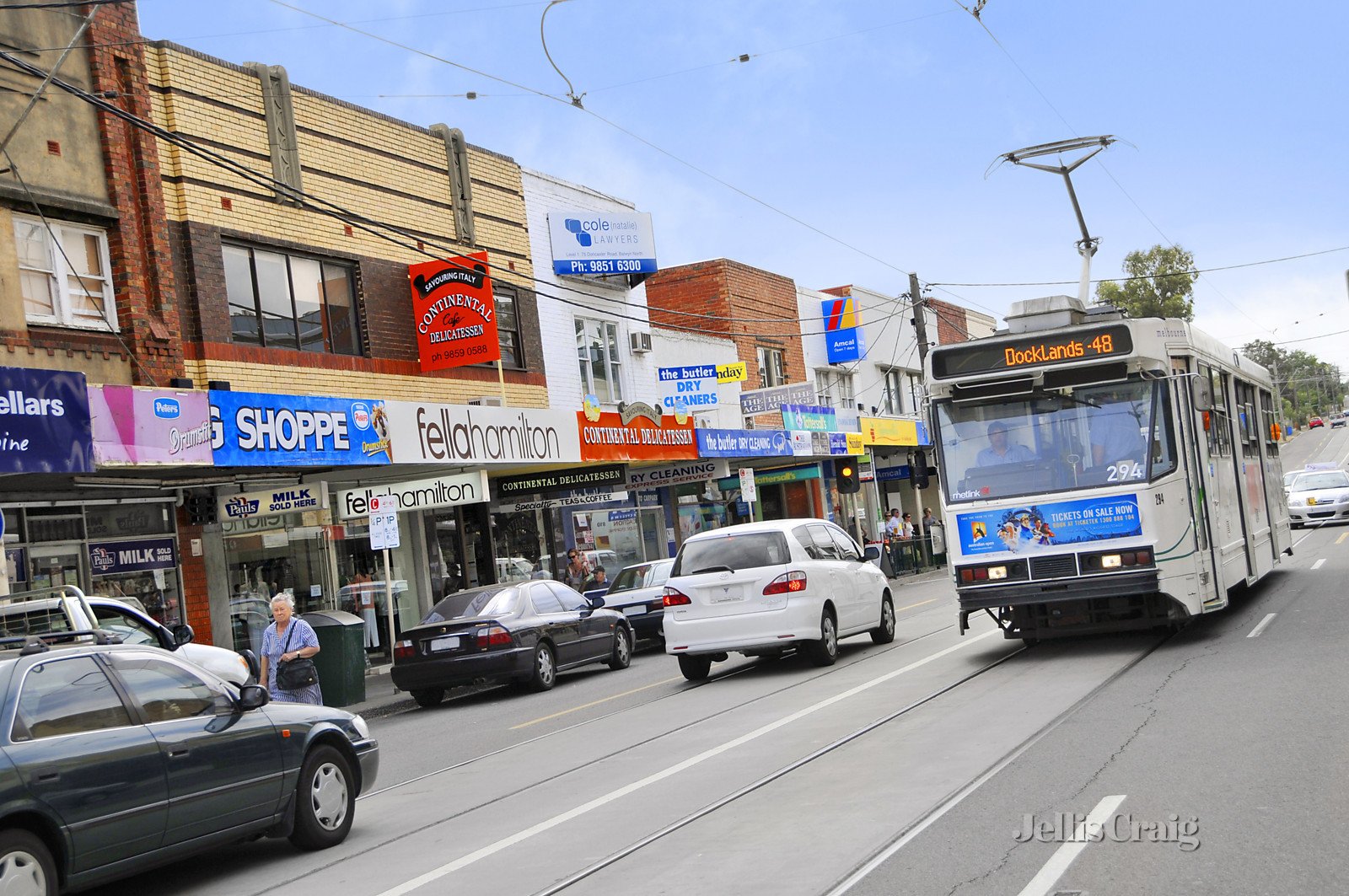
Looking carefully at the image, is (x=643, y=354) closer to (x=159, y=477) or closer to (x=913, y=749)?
(x=159, y=477)

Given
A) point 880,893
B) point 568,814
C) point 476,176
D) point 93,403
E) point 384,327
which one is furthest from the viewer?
point 476,176

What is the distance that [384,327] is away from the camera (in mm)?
23531

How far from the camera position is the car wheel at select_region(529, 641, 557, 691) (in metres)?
17.2

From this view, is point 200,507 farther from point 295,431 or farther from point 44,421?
point 44,421

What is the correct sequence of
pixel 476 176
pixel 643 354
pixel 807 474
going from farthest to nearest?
pixel 807 474, pixel 643 354, pixel 476 176

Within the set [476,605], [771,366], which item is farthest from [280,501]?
[771,366]

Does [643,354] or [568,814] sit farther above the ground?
[643,354]

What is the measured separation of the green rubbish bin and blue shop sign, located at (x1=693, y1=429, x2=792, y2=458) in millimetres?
12531

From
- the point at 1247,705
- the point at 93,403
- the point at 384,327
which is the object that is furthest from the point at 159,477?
the point at 1247,705

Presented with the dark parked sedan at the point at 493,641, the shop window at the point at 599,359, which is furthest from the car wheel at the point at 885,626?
the shop window at the point at 599,359

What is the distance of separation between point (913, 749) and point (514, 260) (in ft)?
65.0

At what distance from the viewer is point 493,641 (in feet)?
54.8

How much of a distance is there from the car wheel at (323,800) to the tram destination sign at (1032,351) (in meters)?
7.42

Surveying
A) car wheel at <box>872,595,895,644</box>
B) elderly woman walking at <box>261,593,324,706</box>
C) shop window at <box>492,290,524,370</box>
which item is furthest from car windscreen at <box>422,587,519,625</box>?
A: shop window at <box>492,290,524,370</box>
